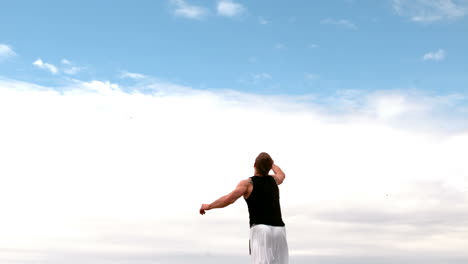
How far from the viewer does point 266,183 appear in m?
12.5

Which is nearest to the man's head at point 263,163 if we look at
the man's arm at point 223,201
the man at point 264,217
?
the man at point 264,217

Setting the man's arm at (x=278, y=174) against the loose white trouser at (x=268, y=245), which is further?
the man's arm at (x=278, y=174)

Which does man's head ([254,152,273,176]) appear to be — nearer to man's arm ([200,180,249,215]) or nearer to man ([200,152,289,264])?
man ([200,152,289,264])

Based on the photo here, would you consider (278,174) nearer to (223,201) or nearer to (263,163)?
(263,163)

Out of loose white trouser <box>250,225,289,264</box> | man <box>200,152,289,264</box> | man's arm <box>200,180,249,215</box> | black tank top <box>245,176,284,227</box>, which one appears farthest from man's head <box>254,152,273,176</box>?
loose white trouser <box>250,225,289,264</box>

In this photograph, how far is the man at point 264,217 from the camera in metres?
12.3

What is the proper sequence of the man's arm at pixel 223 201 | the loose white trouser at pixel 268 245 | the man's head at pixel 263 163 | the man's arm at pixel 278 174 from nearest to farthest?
the man's arm at pixel 223 201
the loose white trouser at pixel 268 245
the man's head at pixel 263 163
the man's arm at pixel 278 174

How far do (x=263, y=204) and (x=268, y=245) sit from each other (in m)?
0.81

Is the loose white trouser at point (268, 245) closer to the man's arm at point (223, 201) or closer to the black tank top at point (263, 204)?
the black tank top at point (263, 204)

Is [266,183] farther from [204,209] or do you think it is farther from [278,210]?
[204,209]

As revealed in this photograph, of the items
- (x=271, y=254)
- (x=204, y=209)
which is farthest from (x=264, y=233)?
(x=204, y=209)

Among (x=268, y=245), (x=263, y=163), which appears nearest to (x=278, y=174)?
(x=263, y=163)

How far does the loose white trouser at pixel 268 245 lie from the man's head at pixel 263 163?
1.12 meters

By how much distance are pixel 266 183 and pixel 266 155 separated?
0.56 meters
